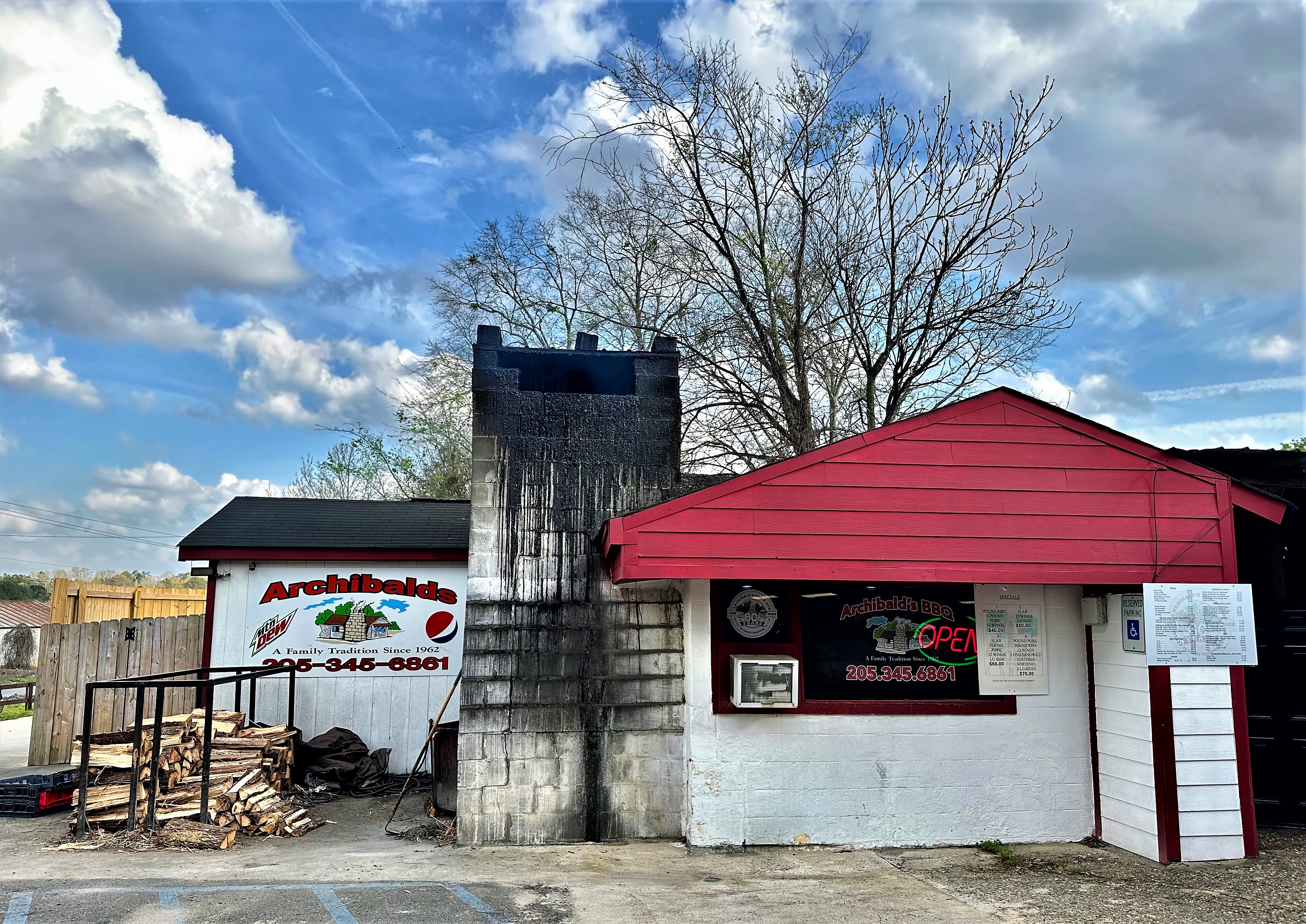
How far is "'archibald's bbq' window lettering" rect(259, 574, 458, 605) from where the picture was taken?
1034 centimetres

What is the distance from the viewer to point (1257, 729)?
7.82 metres

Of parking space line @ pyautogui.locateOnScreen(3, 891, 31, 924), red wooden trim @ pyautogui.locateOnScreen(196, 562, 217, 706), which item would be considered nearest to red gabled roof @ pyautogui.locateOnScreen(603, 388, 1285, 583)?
parking space line @ pyautogui.locateOnScreen(3, 891, 31, 924)

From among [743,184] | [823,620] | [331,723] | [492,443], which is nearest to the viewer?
[823,620]

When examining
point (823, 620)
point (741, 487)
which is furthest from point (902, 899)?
point (741, 487)

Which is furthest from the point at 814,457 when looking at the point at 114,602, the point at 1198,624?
the point at 114,602

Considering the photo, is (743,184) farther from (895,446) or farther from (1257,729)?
(1257,729)

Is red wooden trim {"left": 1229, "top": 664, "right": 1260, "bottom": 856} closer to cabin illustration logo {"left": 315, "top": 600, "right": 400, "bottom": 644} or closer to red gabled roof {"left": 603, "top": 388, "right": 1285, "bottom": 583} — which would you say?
red gabled roof {"left": 603, "top": 388, "right": 1285, "bottom": 583}

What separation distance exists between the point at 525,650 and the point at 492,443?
195 centimetres

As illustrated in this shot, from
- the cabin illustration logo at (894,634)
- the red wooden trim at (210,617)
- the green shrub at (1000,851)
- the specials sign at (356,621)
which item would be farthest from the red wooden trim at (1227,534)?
the red wooden trim at (210,617)

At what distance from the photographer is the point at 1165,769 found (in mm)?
6664

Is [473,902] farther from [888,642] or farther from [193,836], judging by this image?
[888,642]

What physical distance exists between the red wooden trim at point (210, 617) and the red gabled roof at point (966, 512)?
223 inches

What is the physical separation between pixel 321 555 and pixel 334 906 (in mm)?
5429

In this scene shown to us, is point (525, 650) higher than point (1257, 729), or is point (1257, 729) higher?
point (525, 650)
